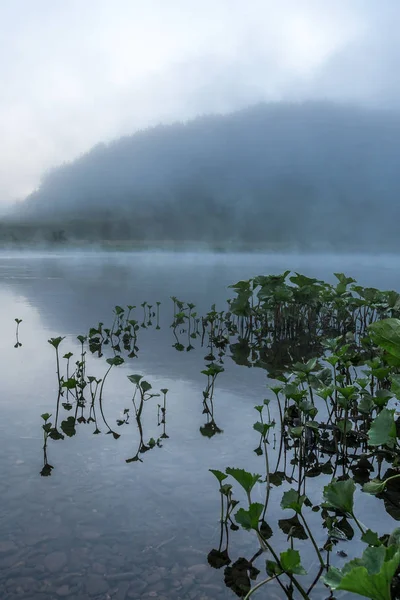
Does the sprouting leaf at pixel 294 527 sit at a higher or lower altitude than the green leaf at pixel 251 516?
lower

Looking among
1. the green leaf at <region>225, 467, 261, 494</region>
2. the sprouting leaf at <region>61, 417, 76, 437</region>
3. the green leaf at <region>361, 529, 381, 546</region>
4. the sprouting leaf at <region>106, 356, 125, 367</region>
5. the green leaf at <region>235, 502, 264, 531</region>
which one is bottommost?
the sprouting leaf at <region>61, 417, 76, 437</region>

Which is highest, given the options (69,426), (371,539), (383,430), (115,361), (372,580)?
(372,580)

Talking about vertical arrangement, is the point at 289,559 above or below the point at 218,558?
above

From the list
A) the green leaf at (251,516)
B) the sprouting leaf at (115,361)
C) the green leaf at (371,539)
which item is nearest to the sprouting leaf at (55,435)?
the sprouting leaf at (115,361)

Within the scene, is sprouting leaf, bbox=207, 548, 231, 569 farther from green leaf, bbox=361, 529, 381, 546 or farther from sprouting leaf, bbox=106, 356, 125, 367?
sprouting leaf, bbox=106, 356, 125, 367

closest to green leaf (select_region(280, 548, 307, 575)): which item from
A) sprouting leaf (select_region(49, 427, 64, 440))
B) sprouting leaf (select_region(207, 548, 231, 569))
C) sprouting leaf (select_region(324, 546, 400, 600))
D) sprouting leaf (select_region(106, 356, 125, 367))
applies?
sprouting leaf (select_region(324, 546, 400, 600))

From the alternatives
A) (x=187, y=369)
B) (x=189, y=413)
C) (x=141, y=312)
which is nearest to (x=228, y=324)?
(x=141, y=312)

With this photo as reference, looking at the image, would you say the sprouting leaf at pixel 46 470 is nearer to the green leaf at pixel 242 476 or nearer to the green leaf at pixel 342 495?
the green leaf at pixel 242 476

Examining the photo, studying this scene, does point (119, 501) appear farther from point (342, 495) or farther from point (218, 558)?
point (342, 495)

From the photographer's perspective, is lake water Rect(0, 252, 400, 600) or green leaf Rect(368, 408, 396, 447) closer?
lake water Rect(0, 252, 400, 600)

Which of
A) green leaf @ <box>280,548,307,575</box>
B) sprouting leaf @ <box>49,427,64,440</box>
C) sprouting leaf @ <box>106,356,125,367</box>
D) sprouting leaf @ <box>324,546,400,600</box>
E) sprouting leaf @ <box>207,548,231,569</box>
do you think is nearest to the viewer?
sprouting leaf @ <box>324,546,400,600</box>

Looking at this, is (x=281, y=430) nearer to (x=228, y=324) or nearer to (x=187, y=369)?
(x=187, y=369)

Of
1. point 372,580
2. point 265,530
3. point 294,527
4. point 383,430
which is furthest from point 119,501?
point 372,580

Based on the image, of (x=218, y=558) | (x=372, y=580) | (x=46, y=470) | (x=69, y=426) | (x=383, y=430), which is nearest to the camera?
(x=372, y=580)
